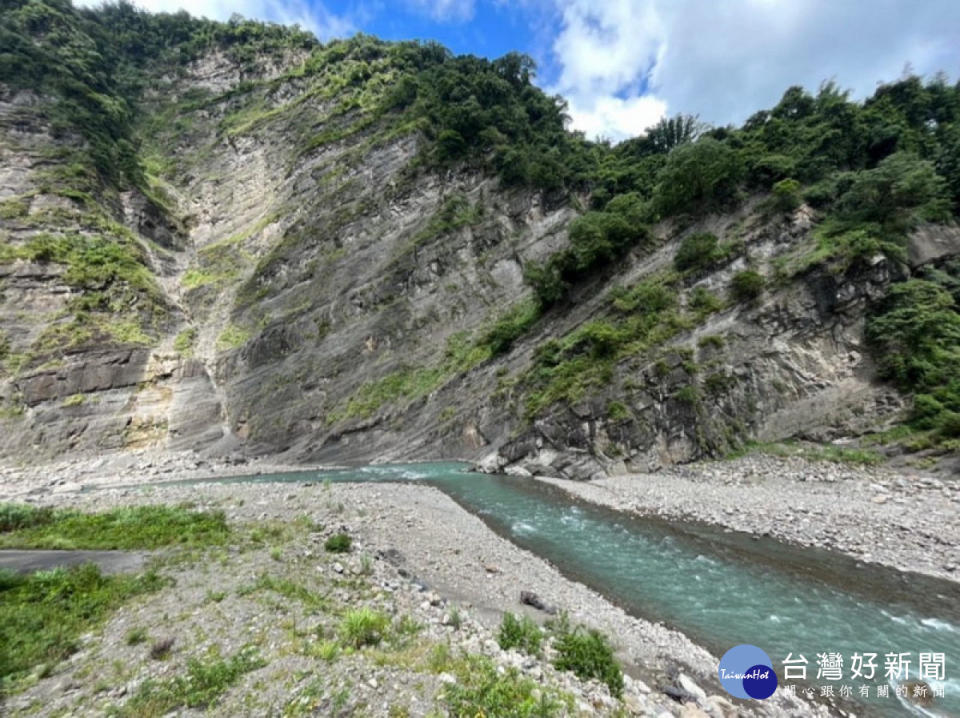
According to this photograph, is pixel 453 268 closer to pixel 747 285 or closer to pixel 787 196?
pixel 747 285

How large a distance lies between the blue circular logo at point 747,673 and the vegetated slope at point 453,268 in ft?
38.9

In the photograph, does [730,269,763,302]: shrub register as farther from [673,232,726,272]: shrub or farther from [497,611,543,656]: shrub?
[497,611,543,656]: shrub

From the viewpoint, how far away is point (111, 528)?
10.4 m

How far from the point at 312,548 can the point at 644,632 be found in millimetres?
7280

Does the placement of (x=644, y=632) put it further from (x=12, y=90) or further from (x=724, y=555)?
(x=12, y=90)

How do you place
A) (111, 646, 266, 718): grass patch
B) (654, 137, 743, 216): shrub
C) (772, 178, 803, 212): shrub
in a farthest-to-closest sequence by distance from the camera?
1. (654, 137, 743, 216): shrub
2. (772, 178, 803, 212): shrub
3. (111, 646, 266, 718): grass patch

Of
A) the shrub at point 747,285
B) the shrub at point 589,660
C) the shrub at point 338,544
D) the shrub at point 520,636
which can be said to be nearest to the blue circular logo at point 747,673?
the shrub at point 589,660

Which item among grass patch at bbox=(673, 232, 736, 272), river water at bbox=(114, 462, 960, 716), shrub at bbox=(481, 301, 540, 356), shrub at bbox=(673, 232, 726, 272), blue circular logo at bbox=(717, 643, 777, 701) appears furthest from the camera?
shrub at bbox=(481, 301, 540, 356)

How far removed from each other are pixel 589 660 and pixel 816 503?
11.1 metres

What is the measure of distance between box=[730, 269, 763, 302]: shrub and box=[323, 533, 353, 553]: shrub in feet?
67.3

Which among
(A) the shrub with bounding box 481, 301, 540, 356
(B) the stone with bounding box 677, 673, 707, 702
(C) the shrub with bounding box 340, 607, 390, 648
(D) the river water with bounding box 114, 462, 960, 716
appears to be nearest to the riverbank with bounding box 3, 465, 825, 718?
(B) the stone with bounding box 677, 673, 707, 702

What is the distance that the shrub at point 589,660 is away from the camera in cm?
491

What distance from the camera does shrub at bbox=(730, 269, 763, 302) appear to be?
18.5 m

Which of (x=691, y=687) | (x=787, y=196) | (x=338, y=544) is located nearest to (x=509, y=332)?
(x=787, y=196)
